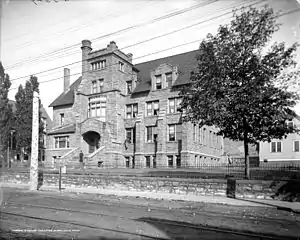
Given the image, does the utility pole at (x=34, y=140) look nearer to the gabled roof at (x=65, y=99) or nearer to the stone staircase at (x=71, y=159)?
the stone staircase at (x=71, y=159)

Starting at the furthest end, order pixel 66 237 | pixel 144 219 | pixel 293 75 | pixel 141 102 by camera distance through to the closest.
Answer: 1. pixel 141 102
2. pixel 293 75
3. pixel 144 219
4. pixel 66 237

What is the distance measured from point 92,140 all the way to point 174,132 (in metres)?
10.5

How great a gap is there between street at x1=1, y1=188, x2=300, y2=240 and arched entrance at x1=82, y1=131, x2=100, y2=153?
904 inches

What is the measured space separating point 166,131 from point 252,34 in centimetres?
1908

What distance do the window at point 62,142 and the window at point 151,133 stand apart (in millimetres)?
10256

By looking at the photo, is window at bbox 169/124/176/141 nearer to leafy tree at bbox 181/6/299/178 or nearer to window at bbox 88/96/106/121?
window at bbox 88/96/106/121

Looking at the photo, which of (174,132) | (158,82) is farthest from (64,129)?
(174,132)

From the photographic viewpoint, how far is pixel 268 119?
13055mm

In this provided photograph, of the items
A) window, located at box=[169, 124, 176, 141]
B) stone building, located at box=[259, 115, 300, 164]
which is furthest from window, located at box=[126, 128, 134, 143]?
stone building, located at box=[259, 115, 300, 164]

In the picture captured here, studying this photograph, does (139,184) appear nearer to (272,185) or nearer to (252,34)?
(272,185)

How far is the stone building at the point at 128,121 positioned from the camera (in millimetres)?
30622

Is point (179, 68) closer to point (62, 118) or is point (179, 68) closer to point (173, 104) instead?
point (173, 104)

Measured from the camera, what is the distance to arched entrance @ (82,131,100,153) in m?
34.0

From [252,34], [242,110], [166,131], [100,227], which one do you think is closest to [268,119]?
[242,110]
